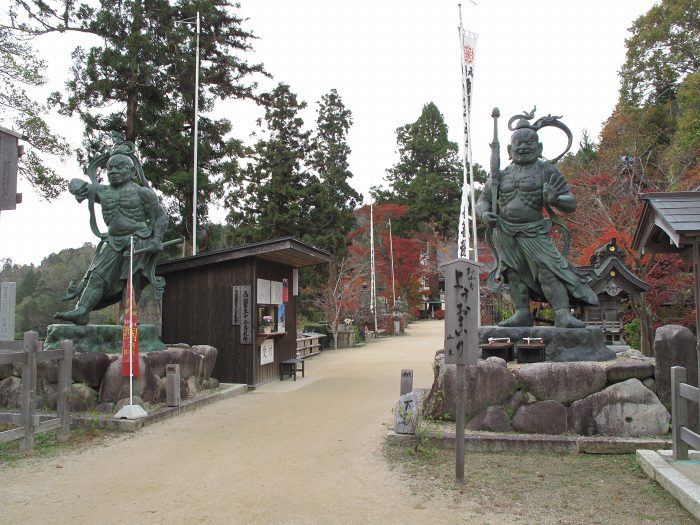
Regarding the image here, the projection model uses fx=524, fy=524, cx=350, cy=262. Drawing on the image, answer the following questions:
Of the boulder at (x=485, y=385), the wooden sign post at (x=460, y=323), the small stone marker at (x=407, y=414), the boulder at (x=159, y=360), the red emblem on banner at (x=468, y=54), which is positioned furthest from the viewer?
the red emblem on banner at (x=468, y=54)

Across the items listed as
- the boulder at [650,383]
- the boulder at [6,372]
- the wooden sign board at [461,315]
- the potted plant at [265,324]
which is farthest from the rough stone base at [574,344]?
the boulder at [6,372]

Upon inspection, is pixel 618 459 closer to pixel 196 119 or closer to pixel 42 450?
pixel 42 450

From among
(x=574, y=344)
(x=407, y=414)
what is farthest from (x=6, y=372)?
(x=574, y=344)

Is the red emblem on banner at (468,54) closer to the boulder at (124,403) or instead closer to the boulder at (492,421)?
the boulder at (492,421)

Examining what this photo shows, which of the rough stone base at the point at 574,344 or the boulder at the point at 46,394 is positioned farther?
the boulder at the point at 46,394

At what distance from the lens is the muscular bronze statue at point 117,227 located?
951 centimetres

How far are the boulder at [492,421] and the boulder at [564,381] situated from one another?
492mm

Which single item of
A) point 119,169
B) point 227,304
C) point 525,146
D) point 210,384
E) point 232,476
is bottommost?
point 232,476

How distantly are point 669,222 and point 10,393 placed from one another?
31.7 ft

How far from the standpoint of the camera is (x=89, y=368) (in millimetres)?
8320

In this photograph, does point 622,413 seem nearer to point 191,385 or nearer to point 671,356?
point 671,356

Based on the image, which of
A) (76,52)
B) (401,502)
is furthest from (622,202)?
(76,52)

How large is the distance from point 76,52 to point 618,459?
17.5 metres

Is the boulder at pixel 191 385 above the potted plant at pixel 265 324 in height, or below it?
below
